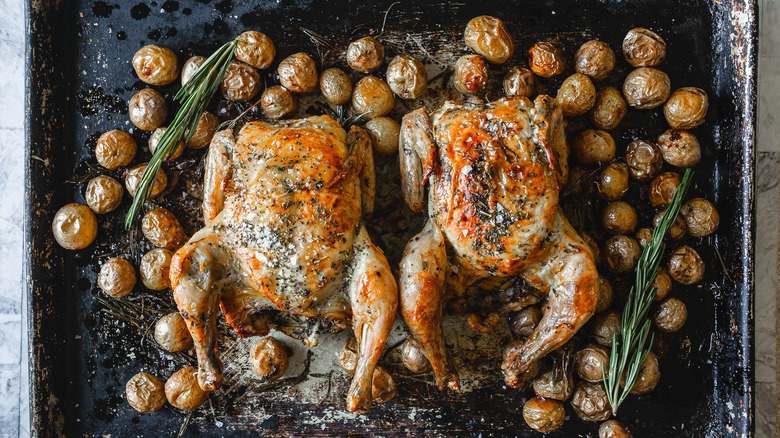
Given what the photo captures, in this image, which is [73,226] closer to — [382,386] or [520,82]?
[382,386]

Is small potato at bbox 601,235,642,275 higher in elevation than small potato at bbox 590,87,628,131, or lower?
lower

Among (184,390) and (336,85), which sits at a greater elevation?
(336,85)

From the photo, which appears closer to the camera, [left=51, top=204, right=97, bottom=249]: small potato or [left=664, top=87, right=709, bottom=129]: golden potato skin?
[left=664, top=87, right=709, bottom=129]: golden potato skin

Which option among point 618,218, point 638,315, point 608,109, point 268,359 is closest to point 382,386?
point 268,359

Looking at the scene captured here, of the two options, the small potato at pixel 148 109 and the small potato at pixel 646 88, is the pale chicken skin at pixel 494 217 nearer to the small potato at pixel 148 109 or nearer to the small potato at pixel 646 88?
the small potato at pixel 646 88

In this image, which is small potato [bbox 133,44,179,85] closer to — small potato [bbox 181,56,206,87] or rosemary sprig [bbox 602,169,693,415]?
small potato [bbox 181,56,206,87]

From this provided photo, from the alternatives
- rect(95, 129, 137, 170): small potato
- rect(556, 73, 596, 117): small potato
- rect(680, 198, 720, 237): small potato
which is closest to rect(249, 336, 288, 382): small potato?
rect(95, 129, 137, 170): small potato

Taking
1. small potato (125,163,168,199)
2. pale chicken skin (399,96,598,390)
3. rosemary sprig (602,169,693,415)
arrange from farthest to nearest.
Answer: small potato (125,163,168,199), rosemary sprig (602,169,693,415), pale chicken skin (399,96,598,390)
